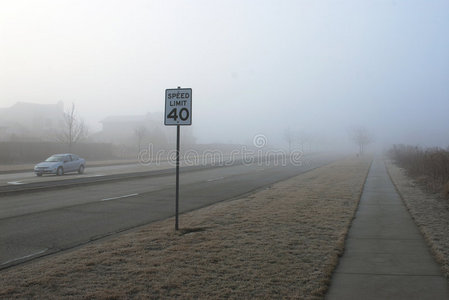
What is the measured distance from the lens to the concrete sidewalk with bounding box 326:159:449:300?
15.4 feet

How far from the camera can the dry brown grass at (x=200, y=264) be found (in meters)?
4.62

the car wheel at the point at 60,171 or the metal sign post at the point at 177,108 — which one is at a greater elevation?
the metal sign post at the point at 177,108

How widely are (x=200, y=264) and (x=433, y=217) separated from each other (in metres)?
6.73

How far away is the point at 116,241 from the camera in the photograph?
7.23 m

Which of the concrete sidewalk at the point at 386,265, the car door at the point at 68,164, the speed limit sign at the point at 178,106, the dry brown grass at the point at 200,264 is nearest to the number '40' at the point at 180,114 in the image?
the speed limit sign at the point at 178,106

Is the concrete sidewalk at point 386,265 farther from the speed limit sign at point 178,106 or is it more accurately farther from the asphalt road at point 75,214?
the asphalt road at point 75,214

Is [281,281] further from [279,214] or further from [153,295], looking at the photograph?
[279,214]

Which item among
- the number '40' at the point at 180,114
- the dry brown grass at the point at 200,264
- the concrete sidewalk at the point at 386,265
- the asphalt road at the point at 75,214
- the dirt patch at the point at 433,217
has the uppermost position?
the number '40' at the point at 180,114

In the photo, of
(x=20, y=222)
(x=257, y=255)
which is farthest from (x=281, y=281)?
(x=20, y=222)

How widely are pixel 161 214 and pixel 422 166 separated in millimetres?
17493

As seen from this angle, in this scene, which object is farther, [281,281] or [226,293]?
[281,281]

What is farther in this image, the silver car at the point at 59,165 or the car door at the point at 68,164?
the car door at the point at 68,164

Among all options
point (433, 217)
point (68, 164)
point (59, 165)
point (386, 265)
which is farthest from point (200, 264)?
point (68, 164)

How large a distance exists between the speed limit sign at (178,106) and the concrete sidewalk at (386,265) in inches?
155
